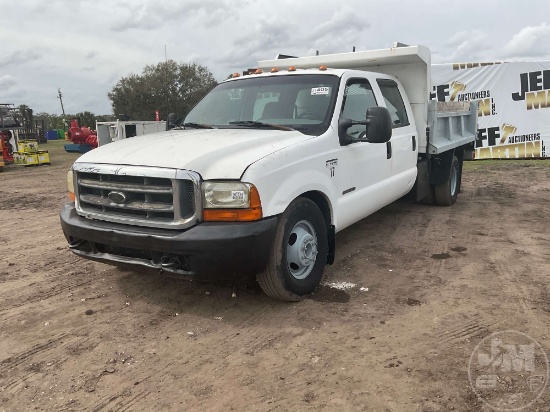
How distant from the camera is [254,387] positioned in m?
2.86

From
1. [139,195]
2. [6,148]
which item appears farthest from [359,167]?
[6,148]

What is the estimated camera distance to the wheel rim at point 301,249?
388 centimetres

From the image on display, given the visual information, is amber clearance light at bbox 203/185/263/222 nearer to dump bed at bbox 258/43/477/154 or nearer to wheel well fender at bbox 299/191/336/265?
wheel well fender at bbox 299/191/336/265

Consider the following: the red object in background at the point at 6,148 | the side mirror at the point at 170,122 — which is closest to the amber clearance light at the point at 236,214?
the side mirror at the point at 170,122

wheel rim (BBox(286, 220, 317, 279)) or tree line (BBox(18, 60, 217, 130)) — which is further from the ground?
tree line (BBox(18, 60, 217, 130))

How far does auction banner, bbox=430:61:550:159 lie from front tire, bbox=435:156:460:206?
722 cm

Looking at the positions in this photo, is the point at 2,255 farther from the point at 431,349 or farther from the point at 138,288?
the point at 431,349

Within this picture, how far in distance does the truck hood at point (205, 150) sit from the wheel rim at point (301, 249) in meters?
0.70

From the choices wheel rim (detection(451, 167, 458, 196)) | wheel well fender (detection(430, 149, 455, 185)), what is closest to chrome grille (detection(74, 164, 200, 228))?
wheel well fender (detection(430, 149, 455, 185))

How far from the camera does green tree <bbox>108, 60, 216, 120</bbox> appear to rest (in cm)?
4031

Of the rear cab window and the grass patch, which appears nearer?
the rear cab window

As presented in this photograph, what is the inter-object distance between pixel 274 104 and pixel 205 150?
1.38m

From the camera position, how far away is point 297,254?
12.8ft

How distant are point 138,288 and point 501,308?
313 centimetres
